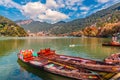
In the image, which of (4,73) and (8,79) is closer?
(8,79)

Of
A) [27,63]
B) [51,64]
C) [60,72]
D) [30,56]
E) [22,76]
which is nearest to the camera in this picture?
[60,72]

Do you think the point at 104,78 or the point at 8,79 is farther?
the point at 8,79

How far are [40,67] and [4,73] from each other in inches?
287

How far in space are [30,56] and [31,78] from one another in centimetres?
1269

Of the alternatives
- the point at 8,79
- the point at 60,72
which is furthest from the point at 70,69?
the point at 8,79

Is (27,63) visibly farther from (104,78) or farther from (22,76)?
(104,78)

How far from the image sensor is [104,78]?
25.8 meters

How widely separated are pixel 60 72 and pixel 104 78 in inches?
305

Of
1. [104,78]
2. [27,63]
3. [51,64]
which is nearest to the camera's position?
[104,78]

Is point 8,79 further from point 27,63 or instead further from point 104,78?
point 104,78

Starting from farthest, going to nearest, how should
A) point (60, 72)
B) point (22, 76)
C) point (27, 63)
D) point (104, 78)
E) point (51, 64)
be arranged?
point (27, 63)
point (51, 64)
point (22, 76)
point (60, 72)
point (104, 78)

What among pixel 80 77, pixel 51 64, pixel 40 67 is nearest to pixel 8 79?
pixel 40 67

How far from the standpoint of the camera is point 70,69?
31.6 meters

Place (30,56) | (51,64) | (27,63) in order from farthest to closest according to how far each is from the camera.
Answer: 1. (30,56)
2. (27,63)
3. (51,64)
